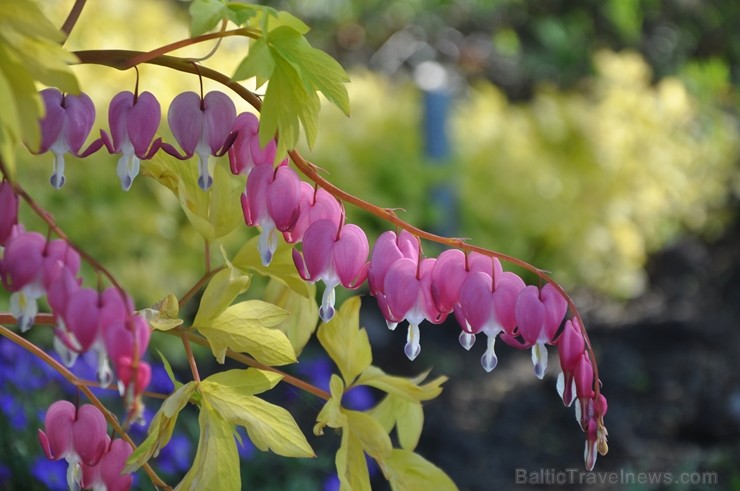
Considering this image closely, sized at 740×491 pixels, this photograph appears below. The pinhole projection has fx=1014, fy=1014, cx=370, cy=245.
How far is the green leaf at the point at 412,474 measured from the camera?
3.15 ft

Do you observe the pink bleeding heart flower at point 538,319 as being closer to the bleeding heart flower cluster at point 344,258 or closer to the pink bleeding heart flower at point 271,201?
the bleeding heart flower cluster at point 344,258

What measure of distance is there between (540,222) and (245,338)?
11.2 feet

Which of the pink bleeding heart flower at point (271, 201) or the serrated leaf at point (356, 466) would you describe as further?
the serrated leaf at point (356, 466)

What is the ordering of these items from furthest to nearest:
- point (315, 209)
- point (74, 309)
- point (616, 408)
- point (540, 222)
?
point (540, 222) < point (616, 408) < point (315, 209) < point (74, 309)

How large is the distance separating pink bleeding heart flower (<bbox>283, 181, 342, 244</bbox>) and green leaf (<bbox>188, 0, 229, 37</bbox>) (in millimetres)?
169

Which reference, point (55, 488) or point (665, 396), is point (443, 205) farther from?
point (55, 488)

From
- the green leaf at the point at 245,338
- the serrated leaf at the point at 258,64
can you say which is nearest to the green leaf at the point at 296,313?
the green leaf at the point at 245,338

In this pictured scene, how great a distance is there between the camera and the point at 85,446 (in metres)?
0.86

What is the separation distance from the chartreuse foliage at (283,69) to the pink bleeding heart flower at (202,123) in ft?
0.29

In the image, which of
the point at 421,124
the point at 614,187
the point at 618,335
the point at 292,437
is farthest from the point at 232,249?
the point at 292,437

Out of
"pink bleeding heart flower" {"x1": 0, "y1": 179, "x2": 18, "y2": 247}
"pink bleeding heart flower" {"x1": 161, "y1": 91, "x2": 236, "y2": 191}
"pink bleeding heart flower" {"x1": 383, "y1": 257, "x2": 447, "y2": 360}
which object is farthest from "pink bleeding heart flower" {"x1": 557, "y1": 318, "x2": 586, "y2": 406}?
"pink bleeding heart flower" {"x1": 0, "y1": 179, "x2": 18, "y2": 247}

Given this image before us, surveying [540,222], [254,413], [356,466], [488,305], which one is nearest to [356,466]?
[356,466]

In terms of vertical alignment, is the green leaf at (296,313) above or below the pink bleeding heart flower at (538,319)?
below

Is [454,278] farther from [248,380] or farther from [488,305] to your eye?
[248,380]
